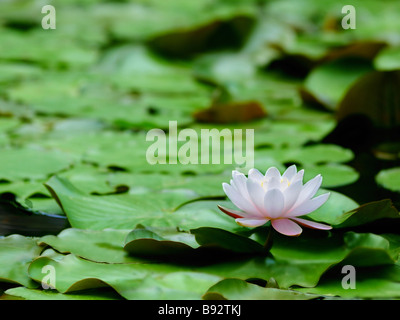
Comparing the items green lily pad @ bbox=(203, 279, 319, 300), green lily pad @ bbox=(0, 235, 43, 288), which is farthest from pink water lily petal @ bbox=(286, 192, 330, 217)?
green lily pad @ bbox=(0, 235, 43, 288)

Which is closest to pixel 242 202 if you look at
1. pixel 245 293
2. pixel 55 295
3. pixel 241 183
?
pixel 241 183

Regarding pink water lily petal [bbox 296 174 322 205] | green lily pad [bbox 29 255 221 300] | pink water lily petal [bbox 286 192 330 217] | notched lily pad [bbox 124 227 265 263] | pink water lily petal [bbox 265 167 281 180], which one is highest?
pink water lily petal [bbox 265 167 281 180]

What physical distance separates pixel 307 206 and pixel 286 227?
48 millimetres

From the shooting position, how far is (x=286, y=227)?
1.00 meters

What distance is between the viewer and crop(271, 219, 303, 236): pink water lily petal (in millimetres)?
993

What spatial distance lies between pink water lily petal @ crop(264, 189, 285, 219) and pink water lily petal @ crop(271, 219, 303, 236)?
11 millimetres

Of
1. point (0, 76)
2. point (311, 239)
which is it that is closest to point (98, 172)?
point (311, 239)

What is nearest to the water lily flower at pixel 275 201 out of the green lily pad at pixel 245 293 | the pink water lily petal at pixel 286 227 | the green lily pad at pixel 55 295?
the pink water lily petal at pixel 286 227

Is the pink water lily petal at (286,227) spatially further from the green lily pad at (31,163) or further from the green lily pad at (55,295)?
the green lily pad at (31,163)

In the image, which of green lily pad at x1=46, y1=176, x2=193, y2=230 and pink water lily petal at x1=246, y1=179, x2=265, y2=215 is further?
green lily pad at x1=46, y1=176, x2=193, y2=230

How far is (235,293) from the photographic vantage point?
0.88 m

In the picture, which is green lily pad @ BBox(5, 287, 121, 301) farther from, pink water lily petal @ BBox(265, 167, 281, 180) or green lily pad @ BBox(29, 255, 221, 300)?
pink water lily petal @ BBox(265, 167, 281, 180)

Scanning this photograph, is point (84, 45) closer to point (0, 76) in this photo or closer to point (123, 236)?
point (0, 76)
